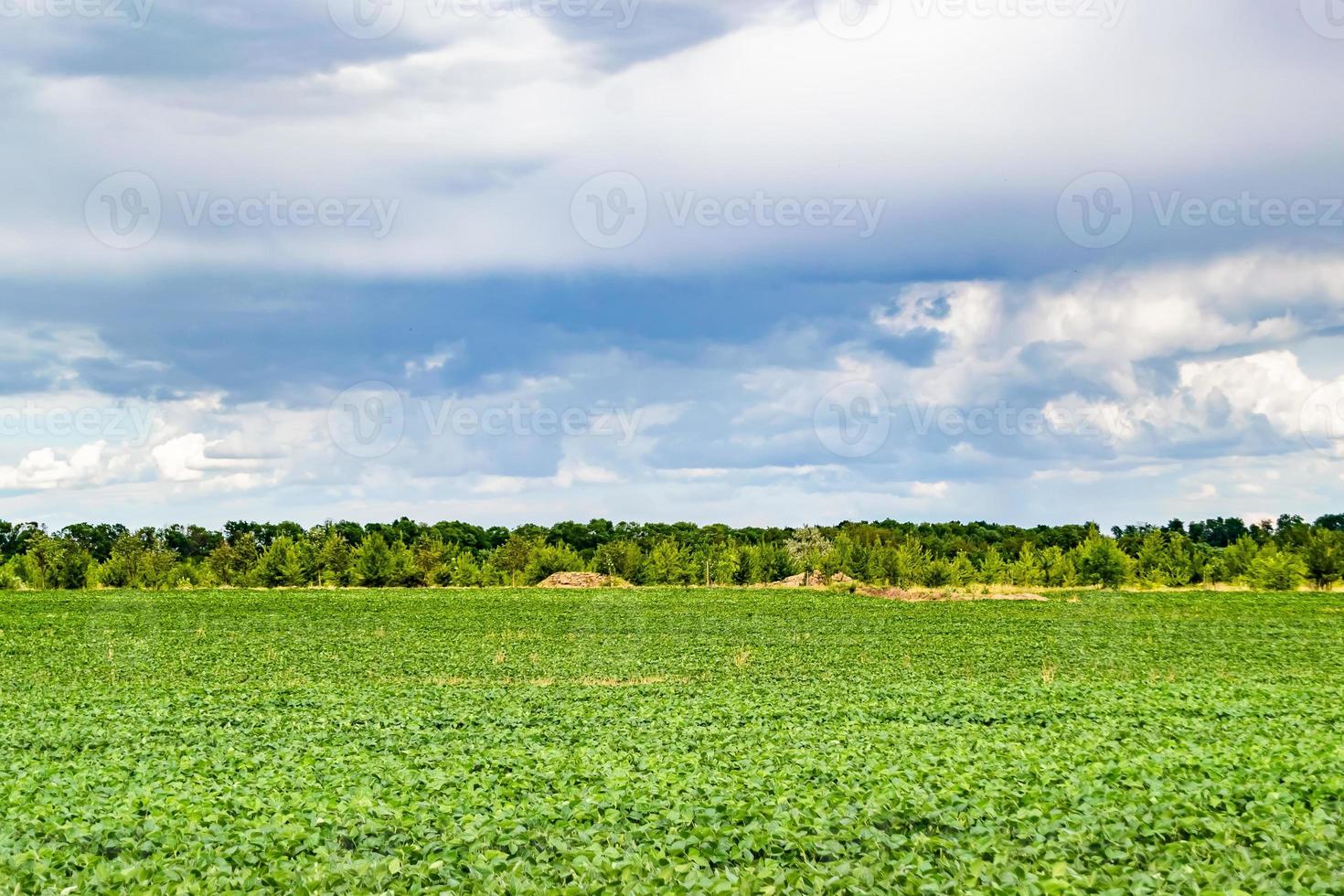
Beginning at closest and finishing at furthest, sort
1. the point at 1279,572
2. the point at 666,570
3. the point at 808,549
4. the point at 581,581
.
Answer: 1. the point at 1279,572
2. the point at 581,581
3. the point at 666,570
4. the point at 808,549

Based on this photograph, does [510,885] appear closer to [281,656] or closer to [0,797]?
[0,797]

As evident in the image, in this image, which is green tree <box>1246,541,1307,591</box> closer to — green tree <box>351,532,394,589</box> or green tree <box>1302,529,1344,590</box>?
green tree <box>1302,529,1344,590</box>

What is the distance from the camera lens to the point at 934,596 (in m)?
67.5

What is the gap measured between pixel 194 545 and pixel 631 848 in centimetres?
13522

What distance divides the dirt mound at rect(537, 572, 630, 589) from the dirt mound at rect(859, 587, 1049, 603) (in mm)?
23135

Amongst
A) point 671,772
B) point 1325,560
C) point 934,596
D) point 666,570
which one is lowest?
point 934,596

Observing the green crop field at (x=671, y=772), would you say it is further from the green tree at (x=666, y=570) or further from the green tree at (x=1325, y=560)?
the green tree at (x=666, y=570)

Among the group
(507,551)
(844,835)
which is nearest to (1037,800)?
(844,835)

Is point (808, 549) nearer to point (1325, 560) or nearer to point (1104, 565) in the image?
point (1104, 565)

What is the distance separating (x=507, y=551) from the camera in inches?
3573

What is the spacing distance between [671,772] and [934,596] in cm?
5747

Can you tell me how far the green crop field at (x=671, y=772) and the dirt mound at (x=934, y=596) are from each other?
30389 millimetres

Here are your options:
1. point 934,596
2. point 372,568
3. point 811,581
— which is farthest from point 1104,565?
point 372,568

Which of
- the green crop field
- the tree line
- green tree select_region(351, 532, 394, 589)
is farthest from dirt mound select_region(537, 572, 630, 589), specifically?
the green crop field
